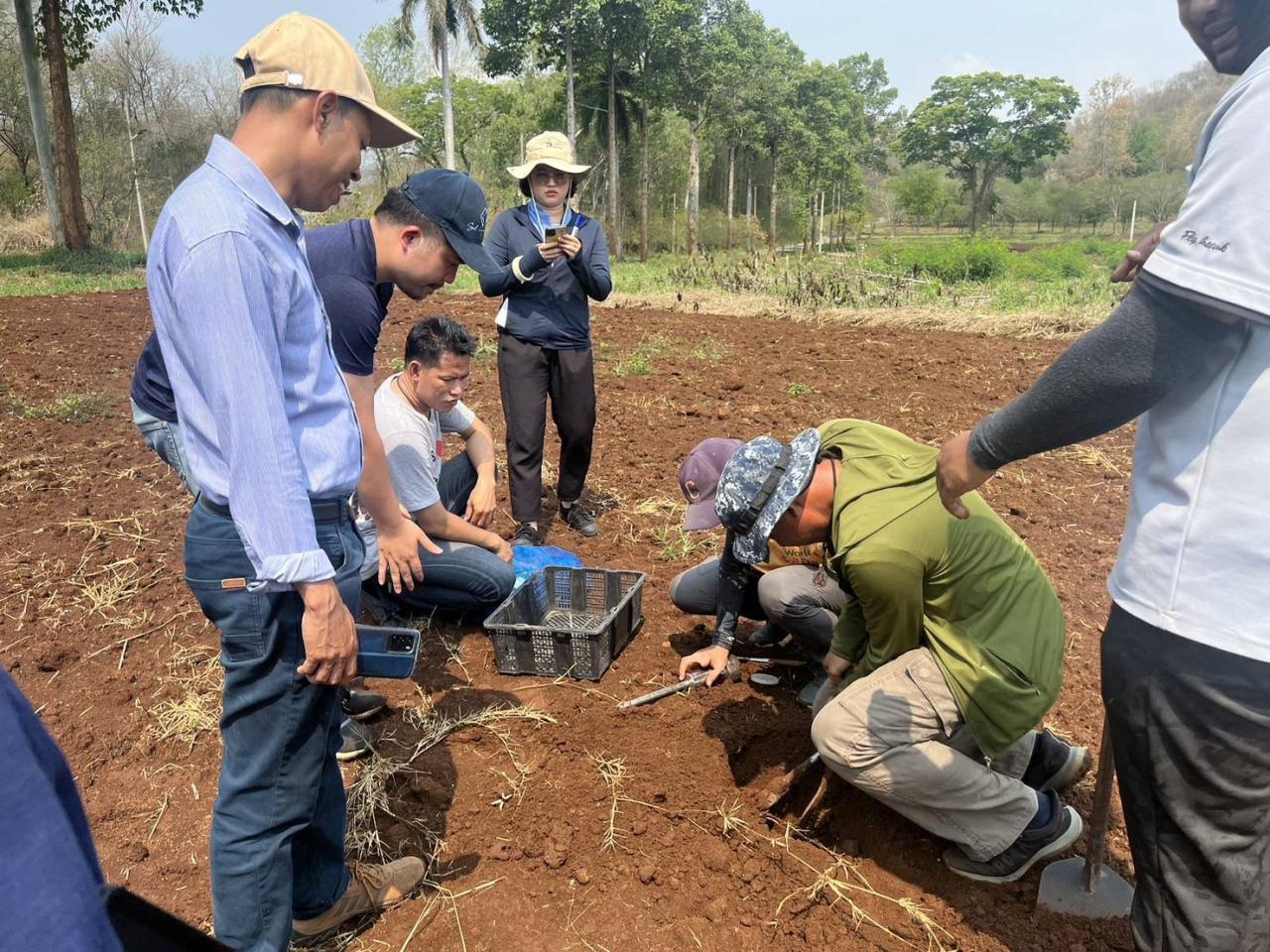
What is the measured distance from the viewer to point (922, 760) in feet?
7.78

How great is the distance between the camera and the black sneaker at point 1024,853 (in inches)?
97.3

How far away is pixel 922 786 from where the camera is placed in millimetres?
2393

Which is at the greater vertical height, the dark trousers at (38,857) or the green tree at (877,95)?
the green tree at (877,95)

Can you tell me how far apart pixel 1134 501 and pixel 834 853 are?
161 centimetres

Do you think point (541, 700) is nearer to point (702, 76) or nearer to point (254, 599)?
point (254, 599)

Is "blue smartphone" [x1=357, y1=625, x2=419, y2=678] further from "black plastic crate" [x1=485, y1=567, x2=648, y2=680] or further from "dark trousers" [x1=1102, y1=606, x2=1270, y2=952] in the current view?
"dark trousers" [x1=1102, y1=606, x2=1270, y2=952]

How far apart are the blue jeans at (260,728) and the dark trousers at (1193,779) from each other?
155 cm

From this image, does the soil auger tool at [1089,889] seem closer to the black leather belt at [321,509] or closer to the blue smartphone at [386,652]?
the blue smartphone at [386,652]

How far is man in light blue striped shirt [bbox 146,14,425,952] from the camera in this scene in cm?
152

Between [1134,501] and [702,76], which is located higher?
[702,76]

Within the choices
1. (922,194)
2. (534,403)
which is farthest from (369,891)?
(922,194)

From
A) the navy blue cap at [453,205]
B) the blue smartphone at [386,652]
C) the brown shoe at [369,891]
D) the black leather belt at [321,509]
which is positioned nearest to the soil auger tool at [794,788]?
the brown shoe at [369,891]

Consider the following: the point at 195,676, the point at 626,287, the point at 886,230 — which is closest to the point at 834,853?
the point at 195,676

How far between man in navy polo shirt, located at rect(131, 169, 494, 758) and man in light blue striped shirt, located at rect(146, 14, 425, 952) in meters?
0.60
